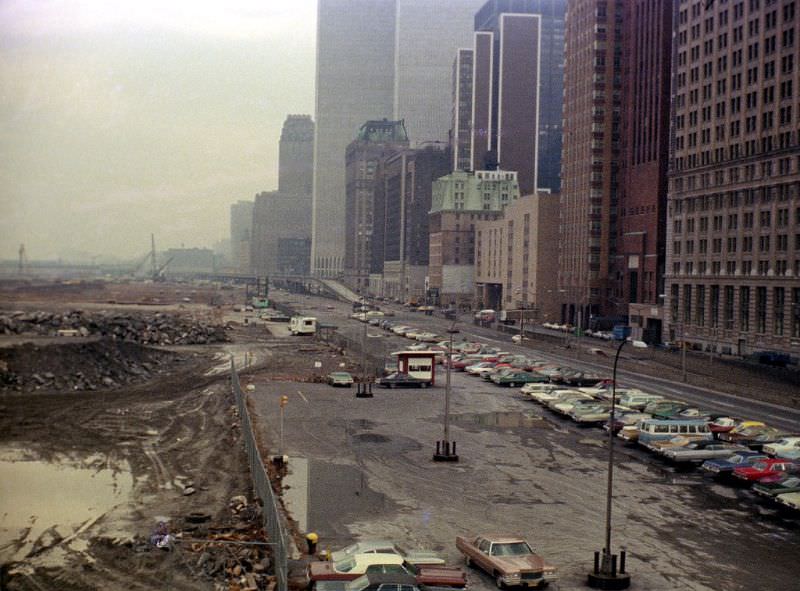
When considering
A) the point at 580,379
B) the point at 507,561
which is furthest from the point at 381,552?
the point at 580,379

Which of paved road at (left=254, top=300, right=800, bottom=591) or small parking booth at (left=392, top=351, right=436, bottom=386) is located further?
small parking booth at (left=392, top=351, right=436, bottom=386)

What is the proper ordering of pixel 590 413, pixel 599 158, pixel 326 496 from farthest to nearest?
pixel 599 158 → pixel 590 413 → pixel 326 496

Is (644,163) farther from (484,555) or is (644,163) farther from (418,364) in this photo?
(484,555)

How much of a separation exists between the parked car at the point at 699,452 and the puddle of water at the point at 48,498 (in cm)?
2361

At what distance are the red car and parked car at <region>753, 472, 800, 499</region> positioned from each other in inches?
48.0

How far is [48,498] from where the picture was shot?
110 feet

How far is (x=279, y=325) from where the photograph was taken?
140 metres

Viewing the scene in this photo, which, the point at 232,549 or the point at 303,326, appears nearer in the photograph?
the point at 232,549

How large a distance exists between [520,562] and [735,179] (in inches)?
3013

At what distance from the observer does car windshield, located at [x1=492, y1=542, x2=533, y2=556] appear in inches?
1014

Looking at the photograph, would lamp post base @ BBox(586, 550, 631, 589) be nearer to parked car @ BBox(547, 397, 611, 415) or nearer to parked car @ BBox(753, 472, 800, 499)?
parked car @ BBox(753, 472, 800, 499)

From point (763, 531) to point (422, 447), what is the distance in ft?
56.2

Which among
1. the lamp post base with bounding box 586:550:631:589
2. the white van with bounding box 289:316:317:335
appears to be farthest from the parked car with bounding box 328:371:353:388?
the white van with bounding box 289:316:317:335

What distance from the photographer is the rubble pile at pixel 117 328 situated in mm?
89188
